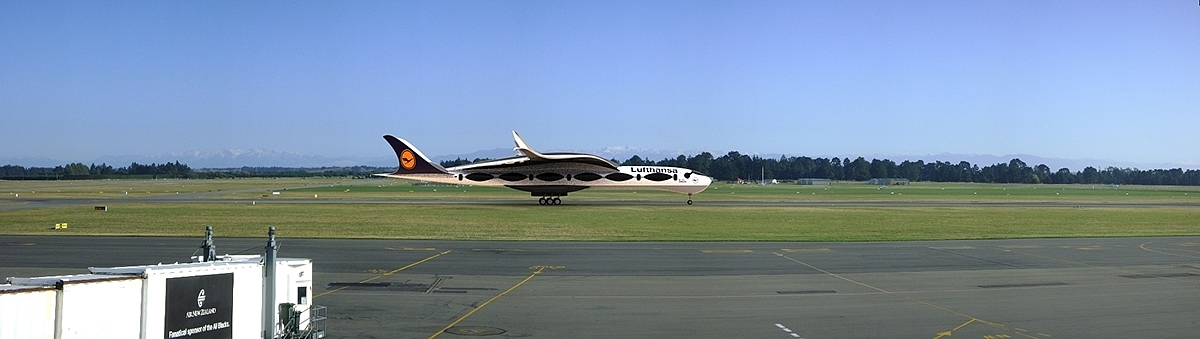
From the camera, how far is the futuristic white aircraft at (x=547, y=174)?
62000mm

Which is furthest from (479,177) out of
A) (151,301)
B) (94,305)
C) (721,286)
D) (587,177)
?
(94,305)

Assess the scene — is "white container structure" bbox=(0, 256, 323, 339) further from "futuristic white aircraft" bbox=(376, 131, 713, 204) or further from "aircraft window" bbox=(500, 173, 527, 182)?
"aircraft window" bbox=(500, 173, 527, 182)

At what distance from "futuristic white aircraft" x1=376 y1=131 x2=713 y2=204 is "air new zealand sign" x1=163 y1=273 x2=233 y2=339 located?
4652cm

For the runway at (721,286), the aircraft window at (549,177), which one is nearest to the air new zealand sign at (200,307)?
the runway at (721,286)

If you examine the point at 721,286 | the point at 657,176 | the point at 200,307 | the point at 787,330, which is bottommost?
the point at 787,330

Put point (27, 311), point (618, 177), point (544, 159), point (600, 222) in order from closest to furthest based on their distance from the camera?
A: point (27, 311) < point (600, 222) < point (544, 159) < point (618, 177)

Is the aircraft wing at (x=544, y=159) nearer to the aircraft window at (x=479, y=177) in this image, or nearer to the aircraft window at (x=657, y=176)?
the aircraft window at (x=479, y=177)

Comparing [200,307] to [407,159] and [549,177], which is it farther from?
[407,159]

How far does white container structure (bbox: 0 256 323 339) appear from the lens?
953cm

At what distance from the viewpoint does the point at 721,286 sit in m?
22.3

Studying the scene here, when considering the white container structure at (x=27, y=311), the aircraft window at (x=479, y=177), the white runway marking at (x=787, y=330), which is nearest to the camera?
the white container structure at (x=27, y=311)

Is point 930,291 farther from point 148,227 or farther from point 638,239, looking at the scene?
point 148,227

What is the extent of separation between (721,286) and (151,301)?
14729 millimetres

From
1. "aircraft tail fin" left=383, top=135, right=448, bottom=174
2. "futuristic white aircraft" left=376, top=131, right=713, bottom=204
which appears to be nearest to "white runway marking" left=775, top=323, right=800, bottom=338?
"futuristic white aircraft" left=376, top=131, right=713, bottom=204
